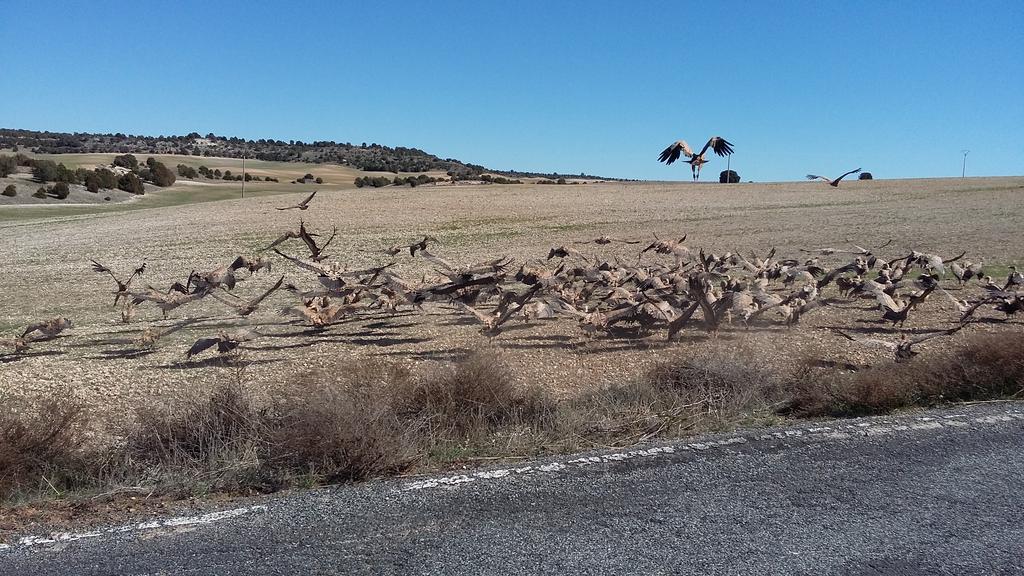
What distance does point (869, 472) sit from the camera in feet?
17.0

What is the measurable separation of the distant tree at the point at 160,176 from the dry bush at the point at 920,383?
6270 centimetres

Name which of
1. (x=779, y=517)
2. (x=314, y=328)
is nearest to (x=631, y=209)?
(x=314, y=328)

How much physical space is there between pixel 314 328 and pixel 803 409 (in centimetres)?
608

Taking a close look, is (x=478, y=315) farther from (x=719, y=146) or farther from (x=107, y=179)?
(x=107, y=179)

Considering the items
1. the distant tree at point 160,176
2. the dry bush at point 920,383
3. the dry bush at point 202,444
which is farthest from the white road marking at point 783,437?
the distant tree at point 160,176

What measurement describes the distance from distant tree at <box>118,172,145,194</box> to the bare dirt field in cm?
1840

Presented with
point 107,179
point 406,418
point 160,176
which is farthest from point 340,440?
point 160,176

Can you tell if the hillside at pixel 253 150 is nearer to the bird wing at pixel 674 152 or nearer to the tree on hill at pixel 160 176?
the tree on hill at pixel 160 176

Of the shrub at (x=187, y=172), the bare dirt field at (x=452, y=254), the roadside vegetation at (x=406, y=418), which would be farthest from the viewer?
the shrub at (x=187, y=172)

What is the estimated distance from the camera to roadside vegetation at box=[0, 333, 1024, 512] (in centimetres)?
Answer: 526

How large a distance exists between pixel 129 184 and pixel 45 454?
5604 centimetres

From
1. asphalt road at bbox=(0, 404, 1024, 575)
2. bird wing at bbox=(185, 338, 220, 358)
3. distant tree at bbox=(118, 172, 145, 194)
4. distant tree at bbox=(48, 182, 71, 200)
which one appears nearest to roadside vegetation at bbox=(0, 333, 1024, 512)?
asphalt road at bbox=(0, 404, 1024, 575)

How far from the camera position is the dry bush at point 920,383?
22.6 ft

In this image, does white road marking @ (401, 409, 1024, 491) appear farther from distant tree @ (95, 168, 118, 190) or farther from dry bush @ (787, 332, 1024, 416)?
distant tree @ (95, 168, 118, 190)
